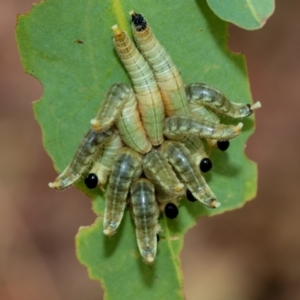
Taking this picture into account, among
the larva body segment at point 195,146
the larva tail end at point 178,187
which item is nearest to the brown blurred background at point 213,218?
the larva body segment at point 195,146

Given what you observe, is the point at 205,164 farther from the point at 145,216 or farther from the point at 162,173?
the point at 145,216

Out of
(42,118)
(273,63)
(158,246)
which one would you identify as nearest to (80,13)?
(42,118)

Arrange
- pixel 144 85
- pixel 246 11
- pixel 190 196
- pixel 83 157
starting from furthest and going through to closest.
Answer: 1. pixel 190 196
2. pixel 83 157
3. pixel 144 85
4. pixel 246 11

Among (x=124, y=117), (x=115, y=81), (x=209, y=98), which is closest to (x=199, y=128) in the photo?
(x=209, y=98)

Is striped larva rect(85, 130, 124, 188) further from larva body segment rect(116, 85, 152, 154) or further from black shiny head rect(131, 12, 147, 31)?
black shiny head rect(131, 12, 147, 31)

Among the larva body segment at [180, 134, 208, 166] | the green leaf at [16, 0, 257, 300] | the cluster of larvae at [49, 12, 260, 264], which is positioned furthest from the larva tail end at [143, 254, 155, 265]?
the larva body segment at [180, 134, 208, 166]

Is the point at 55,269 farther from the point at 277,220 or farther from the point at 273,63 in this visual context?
the point at 273,63
